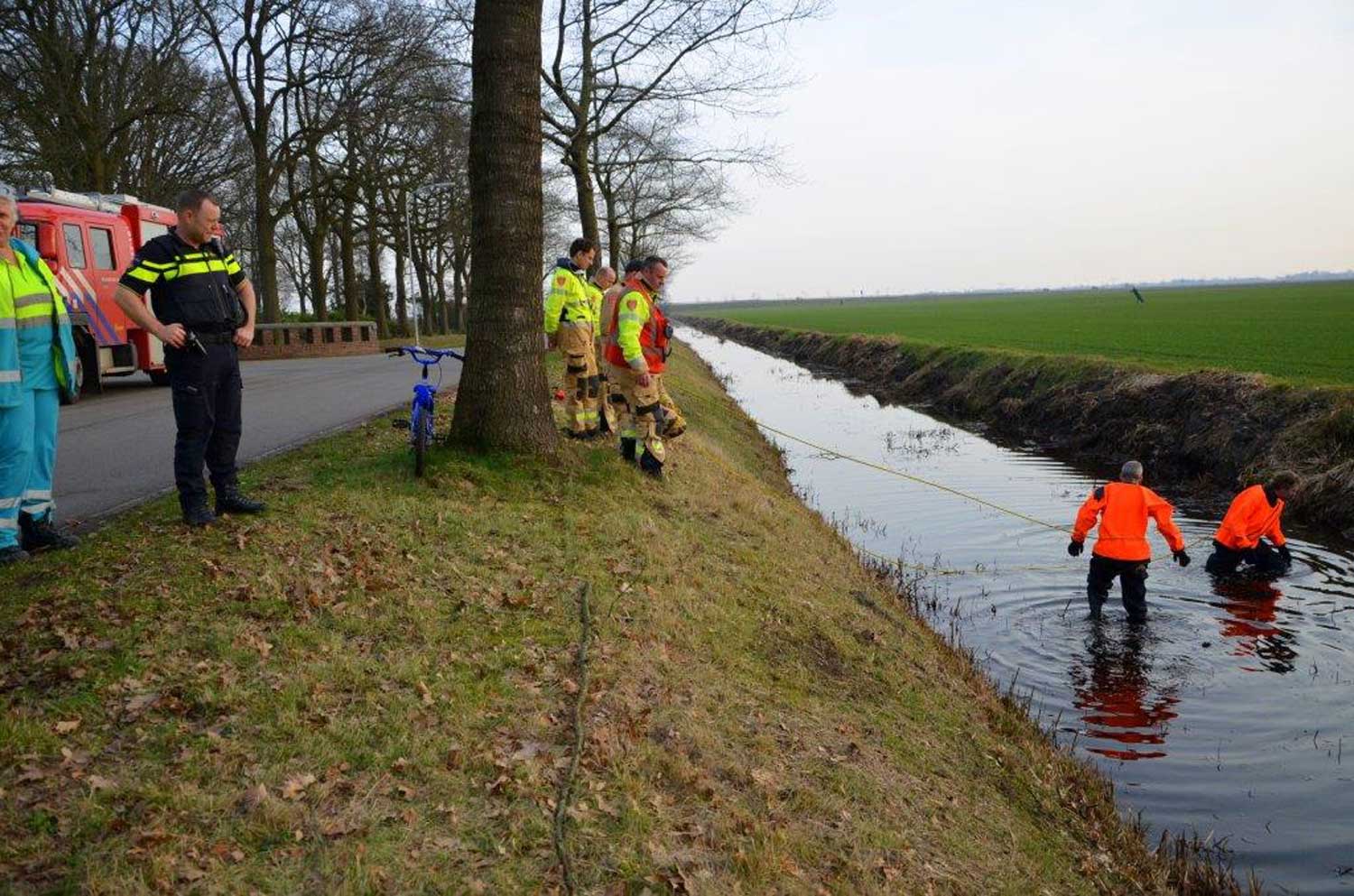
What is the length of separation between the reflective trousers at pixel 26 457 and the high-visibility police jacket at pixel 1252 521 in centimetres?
1091

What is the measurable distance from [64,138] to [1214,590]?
25.9 meters

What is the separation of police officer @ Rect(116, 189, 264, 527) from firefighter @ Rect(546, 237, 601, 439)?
381 cm

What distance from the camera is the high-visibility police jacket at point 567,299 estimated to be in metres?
9.76

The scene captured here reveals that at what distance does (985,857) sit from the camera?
4895 mm

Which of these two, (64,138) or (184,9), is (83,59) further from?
(184,9)

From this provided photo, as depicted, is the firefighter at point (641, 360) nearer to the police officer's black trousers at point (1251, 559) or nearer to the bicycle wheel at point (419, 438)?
the bicycle wheel at point (419, 438)

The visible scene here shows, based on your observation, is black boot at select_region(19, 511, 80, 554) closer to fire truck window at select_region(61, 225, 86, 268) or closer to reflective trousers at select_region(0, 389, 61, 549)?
reflective trousers at select_region(0, 389, 61, 549)

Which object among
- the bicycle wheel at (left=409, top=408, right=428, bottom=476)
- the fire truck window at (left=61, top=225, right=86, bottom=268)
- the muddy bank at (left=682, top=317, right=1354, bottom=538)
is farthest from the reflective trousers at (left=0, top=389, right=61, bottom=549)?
the muddy bank at (left=682, top=317, right=1354, bottom=538)

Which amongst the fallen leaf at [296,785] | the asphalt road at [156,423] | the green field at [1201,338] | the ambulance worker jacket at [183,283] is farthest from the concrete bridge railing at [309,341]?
the fallen leaf at [296,785]

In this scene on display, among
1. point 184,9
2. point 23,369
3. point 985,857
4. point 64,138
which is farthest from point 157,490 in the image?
point 184,9

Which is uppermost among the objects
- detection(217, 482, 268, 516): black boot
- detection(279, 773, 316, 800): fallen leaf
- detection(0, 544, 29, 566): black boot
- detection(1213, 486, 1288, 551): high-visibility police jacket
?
detection(217, 482, 268, 516): black boot

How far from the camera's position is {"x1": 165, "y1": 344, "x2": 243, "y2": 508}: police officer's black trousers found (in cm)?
588

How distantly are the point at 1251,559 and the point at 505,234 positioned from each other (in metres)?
8.96

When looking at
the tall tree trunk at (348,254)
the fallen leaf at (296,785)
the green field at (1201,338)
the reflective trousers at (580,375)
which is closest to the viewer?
the fallen leaf at (296,785)
